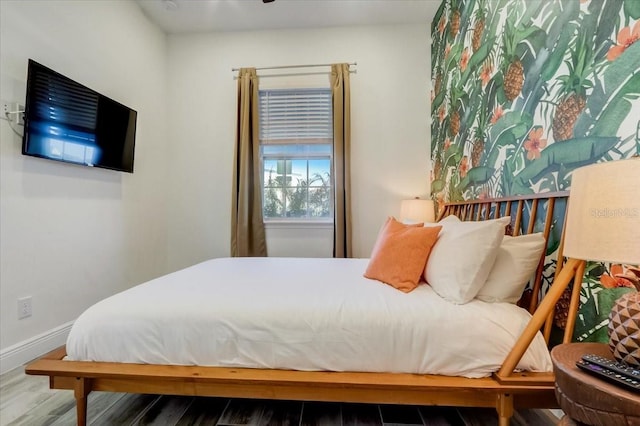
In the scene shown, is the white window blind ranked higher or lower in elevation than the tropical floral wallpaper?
higher

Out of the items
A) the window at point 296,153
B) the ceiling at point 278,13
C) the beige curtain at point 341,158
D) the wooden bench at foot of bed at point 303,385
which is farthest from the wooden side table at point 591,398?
the ceiling at point 278,13

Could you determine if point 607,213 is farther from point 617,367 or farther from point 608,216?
point 617,367

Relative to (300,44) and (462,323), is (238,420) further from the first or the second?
(300,44)

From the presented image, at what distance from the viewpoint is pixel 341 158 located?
3.24 meters

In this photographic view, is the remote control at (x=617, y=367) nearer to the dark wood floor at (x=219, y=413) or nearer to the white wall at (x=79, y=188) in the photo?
the dark wood floor at (x=219, y=413)

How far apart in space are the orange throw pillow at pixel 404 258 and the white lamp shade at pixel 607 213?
72 cm

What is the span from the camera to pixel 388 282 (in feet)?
5.13

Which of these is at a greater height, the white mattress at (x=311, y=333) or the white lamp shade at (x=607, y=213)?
the white lamp shade at (x=607, y=213)

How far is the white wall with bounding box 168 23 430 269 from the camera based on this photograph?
3314 millimetres

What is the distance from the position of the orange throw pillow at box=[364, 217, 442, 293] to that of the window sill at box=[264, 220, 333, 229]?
1685 millimetres

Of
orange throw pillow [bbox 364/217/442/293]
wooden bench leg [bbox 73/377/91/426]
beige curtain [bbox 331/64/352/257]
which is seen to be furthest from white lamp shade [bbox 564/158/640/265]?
beige curtain [bbox 331/64/352/257]

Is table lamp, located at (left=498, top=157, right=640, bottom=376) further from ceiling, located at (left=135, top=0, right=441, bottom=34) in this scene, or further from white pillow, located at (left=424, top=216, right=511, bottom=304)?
ceiling, located at (left=135, top=0, right=441, bottom=34)

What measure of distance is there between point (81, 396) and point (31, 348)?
1.17 meters

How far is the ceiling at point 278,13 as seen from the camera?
2.96 metres
